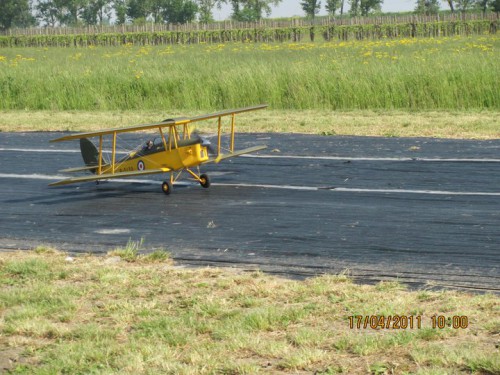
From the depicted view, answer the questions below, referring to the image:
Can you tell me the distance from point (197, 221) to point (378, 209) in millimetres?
2738

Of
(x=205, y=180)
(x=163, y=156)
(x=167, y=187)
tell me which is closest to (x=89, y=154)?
(x=163, y=156)

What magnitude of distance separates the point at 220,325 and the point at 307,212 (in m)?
5.62

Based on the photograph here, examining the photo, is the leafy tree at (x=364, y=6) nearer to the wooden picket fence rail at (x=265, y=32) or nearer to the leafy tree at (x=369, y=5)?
the leafy tree at (x=369, y=5)

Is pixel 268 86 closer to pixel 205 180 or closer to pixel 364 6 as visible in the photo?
pixel 205 180

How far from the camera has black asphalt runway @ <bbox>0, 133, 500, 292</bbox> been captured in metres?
10.4

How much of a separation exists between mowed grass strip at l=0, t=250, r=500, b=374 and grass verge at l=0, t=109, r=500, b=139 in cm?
1298

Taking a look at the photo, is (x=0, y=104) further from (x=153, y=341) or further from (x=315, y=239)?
(x=153, y=341)

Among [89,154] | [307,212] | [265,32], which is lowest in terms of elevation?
[307,212]

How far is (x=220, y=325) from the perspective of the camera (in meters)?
8.02

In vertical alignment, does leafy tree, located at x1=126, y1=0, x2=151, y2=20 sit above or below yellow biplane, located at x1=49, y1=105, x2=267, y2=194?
above

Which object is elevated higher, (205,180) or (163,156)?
(163,156)

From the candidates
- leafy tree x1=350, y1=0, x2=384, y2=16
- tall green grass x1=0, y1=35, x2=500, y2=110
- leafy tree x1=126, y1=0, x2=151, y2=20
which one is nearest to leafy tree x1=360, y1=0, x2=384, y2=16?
leafy tree x1=350, y1=0, x2=384, y2=16
